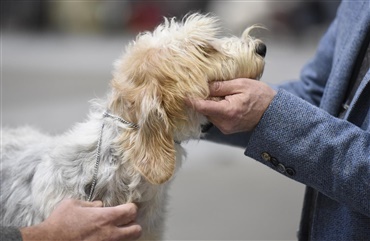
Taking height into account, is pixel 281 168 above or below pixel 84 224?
above

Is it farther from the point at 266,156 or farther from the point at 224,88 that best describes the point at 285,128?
the point at 224,88

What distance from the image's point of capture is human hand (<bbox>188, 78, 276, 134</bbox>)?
1520mm

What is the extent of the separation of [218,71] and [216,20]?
0.22m

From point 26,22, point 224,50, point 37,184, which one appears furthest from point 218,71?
point 26,22

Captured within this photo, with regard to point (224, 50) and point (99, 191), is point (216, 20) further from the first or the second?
point (99, 191)

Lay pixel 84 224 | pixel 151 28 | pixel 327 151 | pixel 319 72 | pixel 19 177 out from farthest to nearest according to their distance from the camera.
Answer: pixel 151 28, pixel 319 72, pixel 19 177, pixel 84 224, pixel 327 151

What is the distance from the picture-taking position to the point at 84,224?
1.62 meters

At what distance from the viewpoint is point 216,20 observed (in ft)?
5.77

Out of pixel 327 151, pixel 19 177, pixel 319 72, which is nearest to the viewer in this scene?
pixel 327 151

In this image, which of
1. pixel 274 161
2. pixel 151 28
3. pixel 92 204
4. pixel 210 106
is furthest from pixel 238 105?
pixel 151 28

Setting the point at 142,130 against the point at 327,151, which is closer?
the point at 327,151

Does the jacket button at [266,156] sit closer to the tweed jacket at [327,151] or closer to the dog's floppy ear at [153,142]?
the tweed jacket at [327,151]

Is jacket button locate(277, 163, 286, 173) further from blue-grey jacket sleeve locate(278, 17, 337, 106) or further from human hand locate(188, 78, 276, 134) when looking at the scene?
blue-grey jacket sleeve locate(278, 17, 337, 106)

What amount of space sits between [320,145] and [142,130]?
516 millimetres
